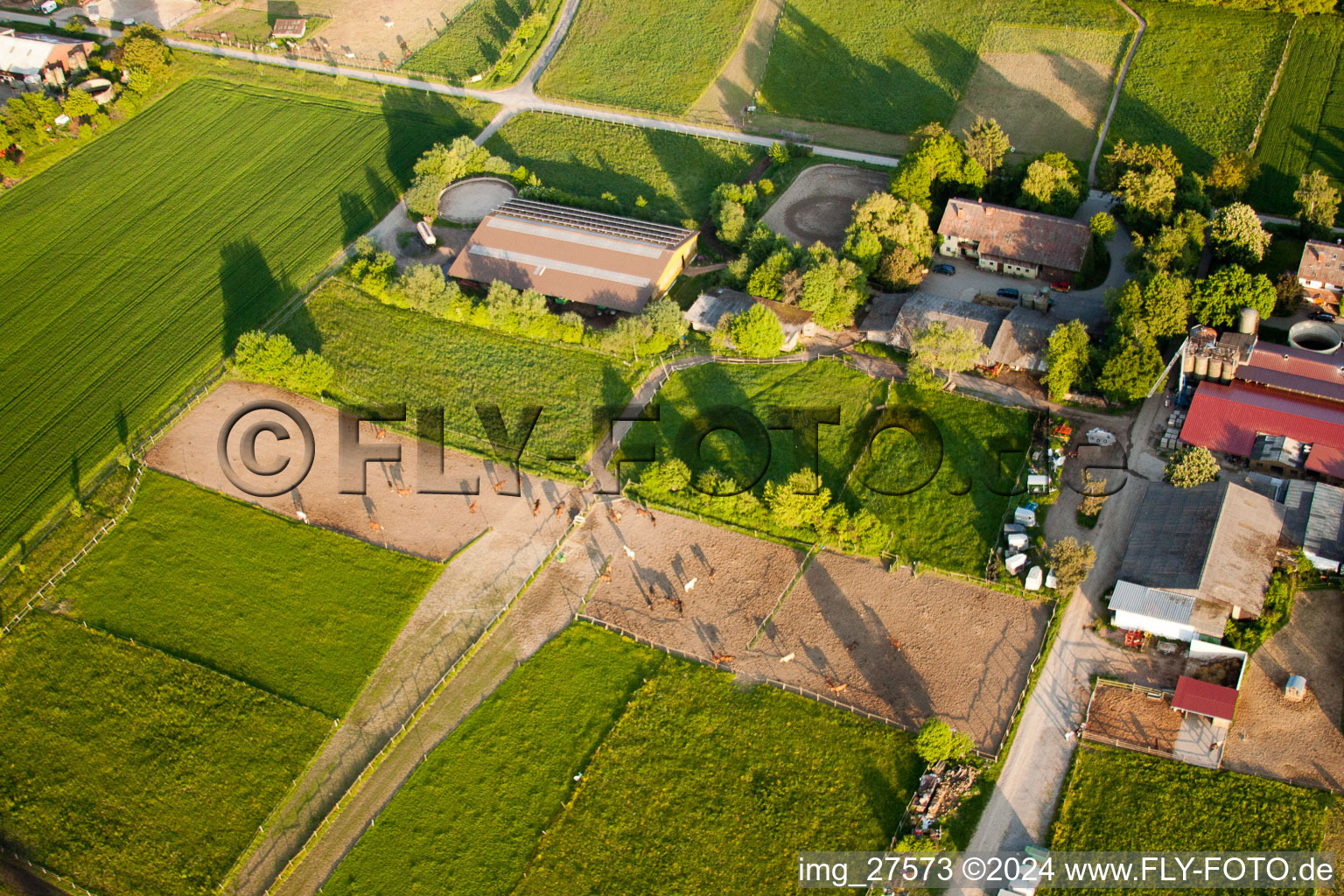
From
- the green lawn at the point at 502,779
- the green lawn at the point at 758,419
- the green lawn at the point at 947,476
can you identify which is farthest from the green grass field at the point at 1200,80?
the green lawn at the point at 502,779

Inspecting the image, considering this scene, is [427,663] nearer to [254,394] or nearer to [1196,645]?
[254,394]

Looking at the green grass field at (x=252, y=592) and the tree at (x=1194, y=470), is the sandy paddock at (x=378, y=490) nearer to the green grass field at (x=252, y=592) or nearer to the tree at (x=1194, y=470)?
the green grass field at (x=252, y=592)

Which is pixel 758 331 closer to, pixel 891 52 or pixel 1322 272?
pixel 1322 272

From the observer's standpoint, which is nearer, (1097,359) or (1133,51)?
(1097,359)

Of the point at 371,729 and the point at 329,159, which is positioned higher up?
the point at 329,159

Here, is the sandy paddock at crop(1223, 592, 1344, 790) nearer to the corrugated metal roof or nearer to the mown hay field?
the corrugated metal roof

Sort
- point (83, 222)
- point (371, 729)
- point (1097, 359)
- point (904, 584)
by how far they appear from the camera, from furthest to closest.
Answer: point (83, 222) < point (1097, 359) < point (904, 584) < point (371, 729)

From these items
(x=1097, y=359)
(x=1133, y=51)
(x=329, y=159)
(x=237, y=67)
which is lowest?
(x=1097, y=359)

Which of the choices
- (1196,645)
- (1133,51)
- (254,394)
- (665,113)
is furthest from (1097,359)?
(254,394)
